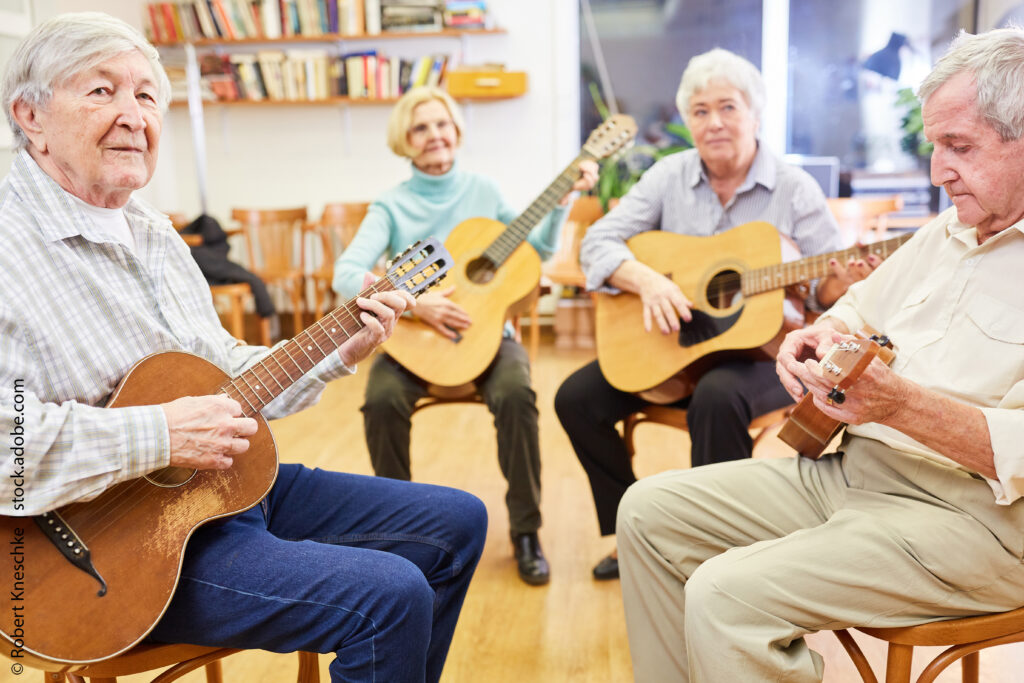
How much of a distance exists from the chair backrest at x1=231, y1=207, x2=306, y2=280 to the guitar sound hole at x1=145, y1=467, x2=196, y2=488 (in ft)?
13.8

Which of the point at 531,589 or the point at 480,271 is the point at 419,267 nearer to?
the point at 480,271

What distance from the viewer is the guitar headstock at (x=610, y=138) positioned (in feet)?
7.87

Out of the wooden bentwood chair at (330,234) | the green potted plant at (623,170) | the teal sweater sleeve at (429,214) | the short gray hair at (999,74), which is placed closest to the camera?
the short gray hair at (999,74)

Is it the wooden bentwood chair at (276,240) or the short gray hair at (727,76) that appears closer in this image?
the short gray hair at (727,76)

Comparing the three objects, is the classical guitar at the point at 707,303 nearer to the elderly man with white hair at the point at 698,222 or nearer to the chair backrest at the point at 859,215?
the elderly man with white hair at the point at 698,222

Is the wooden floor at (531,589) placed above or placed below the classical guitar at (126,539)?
below

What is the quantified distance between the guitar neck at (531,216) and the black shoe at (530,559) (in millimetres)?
798

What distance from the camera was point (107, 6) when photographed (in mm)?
5176

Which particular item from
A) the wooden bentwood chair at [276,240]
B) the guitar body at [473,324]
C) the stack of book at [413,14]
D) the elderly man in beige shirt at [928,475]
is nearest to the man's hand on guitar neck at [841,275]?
the elderly man in beige shirt at [928,475]

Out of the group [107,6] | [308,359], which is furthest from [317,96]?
[308,359]

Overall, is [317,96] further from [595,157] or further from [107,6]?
[595,157]

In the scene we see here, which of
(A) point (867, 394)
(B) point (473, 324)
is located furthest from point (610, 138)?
(A) point (867, 394)

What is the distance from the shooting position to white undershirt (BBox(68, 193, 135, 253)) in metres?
1.31

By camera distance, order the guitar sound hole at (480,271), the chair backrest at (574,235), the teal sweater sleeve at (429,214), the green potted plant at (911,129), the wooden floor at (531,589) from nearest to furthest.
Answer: the wooden floor at (531,589) → the guitar sound hole at (480,271) → the teal sweater sleeve at (429,214) → the chair backrest at (574,235) → the green potted plant at (911,129)
